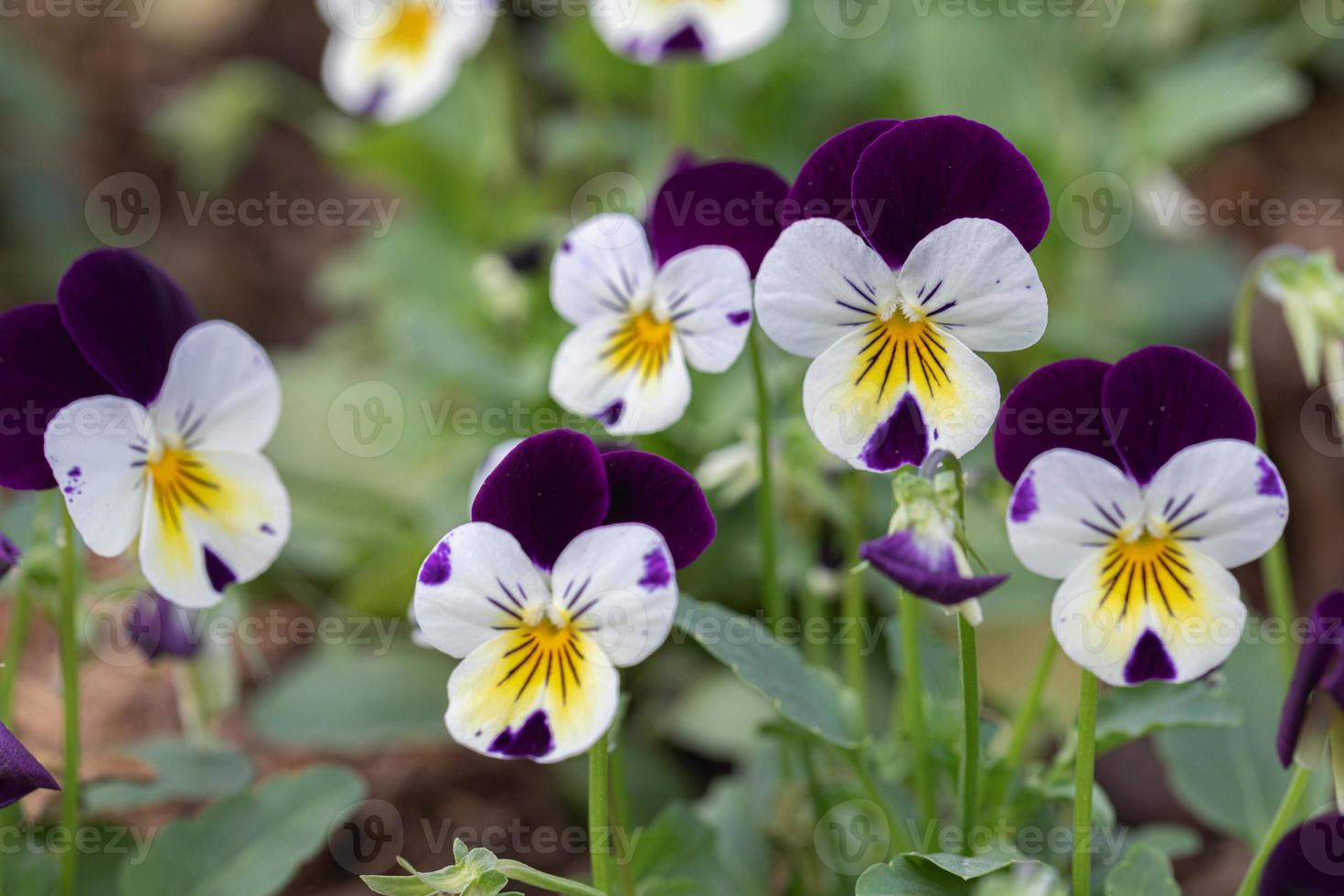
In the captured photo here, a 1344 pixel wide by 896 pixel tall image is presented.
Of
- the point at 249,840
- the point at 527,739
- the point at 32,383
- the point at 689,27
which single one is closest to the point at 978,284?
the point at 527,739

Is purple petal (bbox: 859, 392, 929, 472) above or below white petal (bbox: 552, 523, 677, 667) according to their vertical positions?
above

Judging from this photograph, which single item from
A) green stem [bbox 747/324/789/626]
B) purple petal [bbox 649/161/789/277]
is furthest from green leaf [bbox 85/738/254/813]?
purple petal [bbox 649/161/789/277]

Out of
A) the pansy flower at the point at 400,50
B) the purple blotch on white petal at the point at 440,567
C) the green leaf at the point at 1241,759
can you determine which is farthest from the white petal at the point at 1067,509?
the pansy flower at the point at 400,50

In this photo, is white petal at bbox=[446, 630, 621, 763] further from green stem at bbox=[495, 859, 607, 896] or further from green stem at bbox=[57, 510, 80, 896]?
green stem at bbox=[57, 510, 80, 896]

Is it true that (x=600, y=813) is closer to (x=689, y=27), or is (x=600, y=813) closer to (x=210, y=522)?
(x=210, y=522)

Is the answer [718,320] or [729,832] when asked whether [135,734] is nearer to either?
[729,832]

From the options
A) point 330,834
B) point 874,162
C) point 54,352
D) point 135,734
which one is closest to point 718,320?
point 874,162
